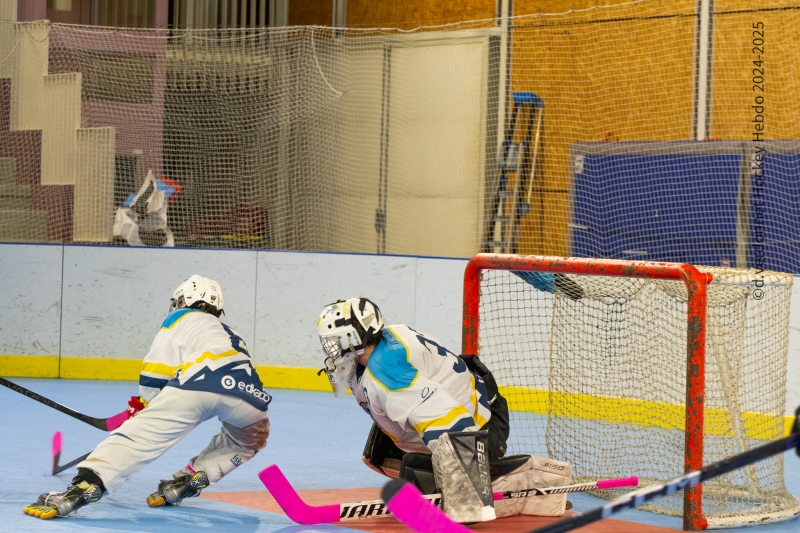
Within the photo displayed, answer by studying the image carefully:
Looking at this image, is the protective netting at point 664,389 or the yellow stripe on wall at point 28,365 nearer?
the protective netting at point 664,389

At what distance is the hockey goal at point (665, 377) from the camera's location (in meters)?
4.20

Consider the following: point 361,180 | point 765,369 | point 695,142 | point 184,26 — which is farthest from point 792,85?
point 184,26

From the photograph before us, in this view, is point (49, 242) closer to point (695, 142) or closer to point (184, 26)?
point (184, 26)

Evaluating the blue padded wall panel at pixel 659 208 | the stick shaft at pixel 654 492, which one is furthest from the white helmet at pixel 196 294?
the blue padded wall panel at pixel 659 208

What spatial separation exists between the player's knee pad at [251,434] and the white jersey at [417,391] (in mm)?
506

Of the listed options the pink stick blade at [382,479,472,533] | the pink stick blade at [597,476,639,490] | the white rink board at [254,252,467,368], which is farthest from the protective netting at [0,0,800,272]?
the pink stick blade at [382,479,472,533]

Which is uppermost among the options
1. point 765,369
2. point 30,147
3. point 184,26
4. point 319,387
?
point 184,26

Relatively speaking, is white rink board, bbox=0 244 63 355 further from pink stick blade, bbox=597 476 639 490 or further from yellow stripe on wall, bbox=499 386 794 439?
pink stick blade, bbox=597 476 639 490

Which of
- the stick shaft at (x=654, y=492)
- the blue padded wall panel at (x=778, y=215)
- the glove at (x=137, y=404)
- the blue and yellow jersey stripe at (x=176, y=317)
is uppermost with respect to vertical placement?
the blue padded wall panel at (x=778, y=215)

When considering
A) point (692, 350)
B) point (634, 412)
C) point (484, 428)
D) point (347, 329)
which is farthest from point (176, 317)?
point (634, 412)

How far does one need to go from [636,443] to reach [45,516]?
297 centimetres

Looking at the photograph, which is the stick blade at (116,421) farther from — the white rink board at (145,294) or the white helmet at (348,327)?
the white rink board at (145,294)

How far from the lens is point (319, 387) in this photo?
25.4 ft

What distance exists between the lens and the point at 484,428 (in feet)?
13.5
